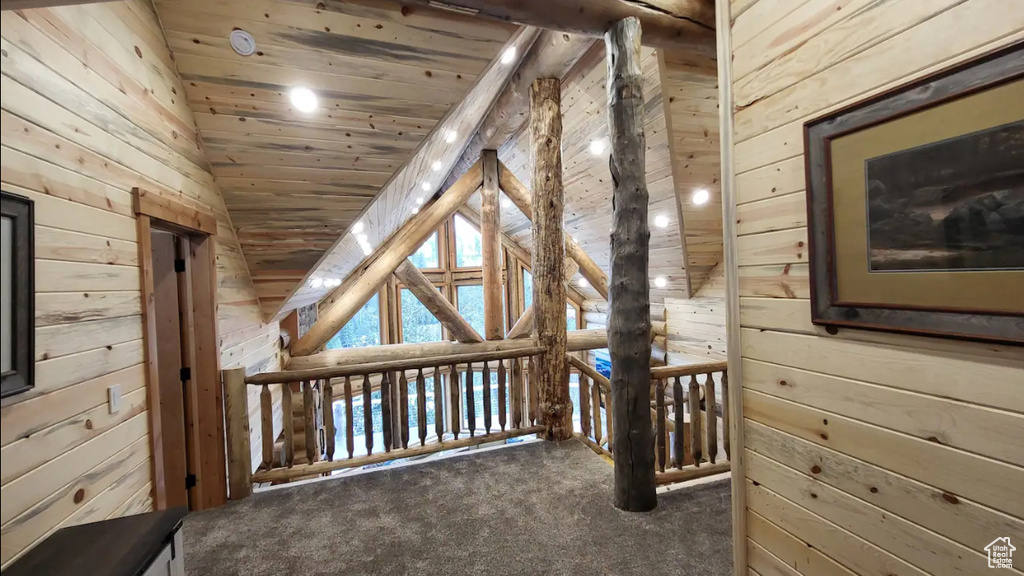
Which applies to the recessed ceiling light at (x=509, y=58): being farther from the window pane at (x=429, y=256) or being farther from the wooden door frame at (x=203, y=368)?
the window pane at (x=429, y=256)

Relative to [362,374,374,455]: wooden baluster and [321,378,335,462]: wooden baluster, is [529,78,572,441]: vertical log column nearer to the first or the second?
[362,374,374,455]: wooden baluster

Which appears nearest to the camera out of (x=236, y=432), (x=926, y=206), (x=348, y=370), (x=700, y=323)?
(x=926, y=206)

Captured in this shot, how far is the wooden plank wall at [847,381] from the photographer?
899 millimetres

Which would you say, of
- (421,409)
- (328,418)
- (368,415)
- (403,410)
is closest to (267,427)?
(328,418)

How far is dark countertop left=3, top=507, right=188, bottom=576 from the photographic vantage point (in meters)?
1.04

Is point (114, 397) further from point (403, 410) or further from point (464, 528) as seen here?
point (403, 410)

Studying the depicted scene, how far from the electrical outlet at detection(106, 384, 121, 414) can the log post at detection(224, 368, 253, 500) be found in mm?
1083

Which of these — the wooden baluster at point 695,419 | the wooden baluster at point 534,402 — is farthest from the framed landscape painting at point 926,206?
the wooden baluster at point 534,402

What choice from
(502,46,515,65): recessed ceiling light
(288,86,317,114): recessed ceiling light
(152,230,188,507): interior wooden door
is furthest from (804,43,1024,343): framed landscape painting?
(152,230,188,507): interior wooden door

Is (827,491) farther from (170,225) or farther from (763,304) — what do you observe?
(170,225)

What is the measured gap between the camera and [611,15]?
2.22m

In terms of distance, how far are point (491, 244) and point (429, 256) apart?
412 cm

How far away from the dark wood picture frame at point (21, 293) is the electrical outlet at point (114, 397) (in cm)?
127

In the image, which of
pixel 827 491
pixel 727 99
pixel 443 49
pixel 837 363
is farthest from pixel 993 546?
pixel 443 49
